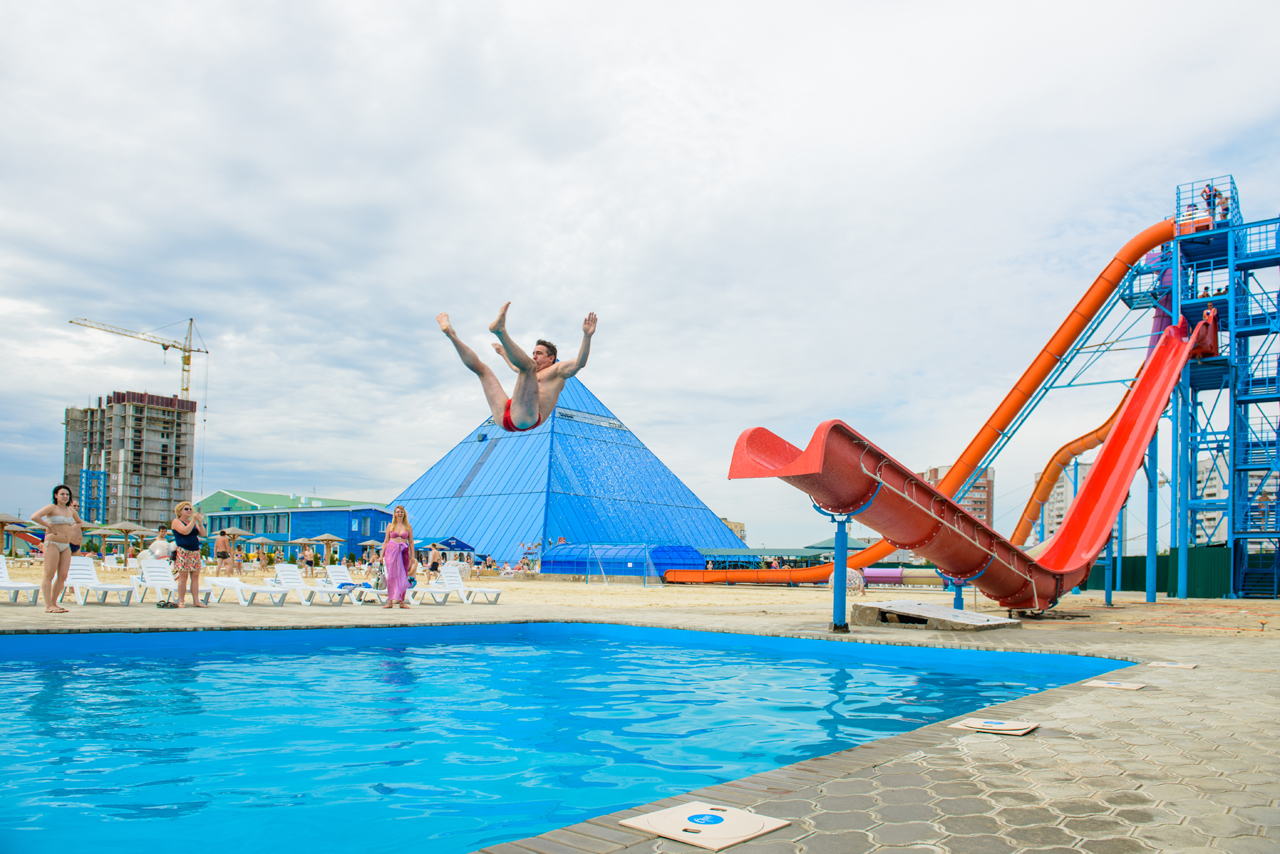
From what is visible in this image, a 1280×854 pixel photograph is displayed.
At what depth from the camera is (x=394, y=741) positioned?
5.80m

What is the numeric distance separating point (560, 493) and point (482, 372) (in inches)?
1712

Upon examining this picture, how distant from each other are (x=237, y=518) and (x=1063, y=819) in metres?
78.8

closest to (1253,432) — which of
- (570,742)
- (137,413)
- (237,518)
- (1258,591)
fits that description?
(1258,591)

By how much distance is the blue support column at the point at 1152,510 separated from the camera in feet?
68.0

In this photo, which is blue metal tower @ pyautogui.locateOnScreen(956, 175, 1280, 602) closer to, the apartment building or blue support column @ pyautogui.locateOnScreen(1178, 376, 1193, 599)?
blue support column @ pyautogui.locateOnScreen(1178, 376, 1193, 599)

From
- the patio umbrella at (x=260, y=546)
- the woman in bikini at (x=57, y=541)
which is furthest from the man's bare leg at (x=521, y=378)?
the patio umbrella at (x=260, y=546)

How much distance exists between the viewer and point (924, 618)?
12.1 m

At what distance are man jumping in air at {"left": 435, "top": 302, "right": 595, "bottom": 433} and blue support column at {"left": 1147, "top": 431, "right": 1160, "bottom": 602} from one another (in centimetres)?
1840

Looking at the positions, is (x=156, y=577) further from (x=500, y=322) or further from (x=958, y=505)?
(x=958, y=505)

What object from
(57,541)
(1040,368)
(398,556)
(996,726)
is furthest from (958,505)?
(57,541)

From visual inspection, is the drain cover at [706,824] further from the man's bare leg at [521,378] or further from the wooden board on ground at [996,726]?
the man's bare leg at [521,378]

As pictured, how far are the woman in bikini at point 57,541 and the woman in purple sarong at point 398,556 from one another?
4.80 metres

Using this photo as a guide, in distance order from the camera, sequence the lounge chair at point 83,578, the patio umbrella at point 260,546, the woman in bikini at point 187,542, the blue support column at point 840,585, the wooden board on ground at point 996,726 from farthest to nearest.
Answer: the patio umbrella at point 260,546 → the lounge chair at point 83,578 → the woman in bikini at point 187,542 → the blue support column at point 840,585 → the wooden board on ground at point 996,726

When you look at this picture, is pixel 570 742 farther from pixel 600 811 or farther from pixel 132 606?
pixel 132 606
